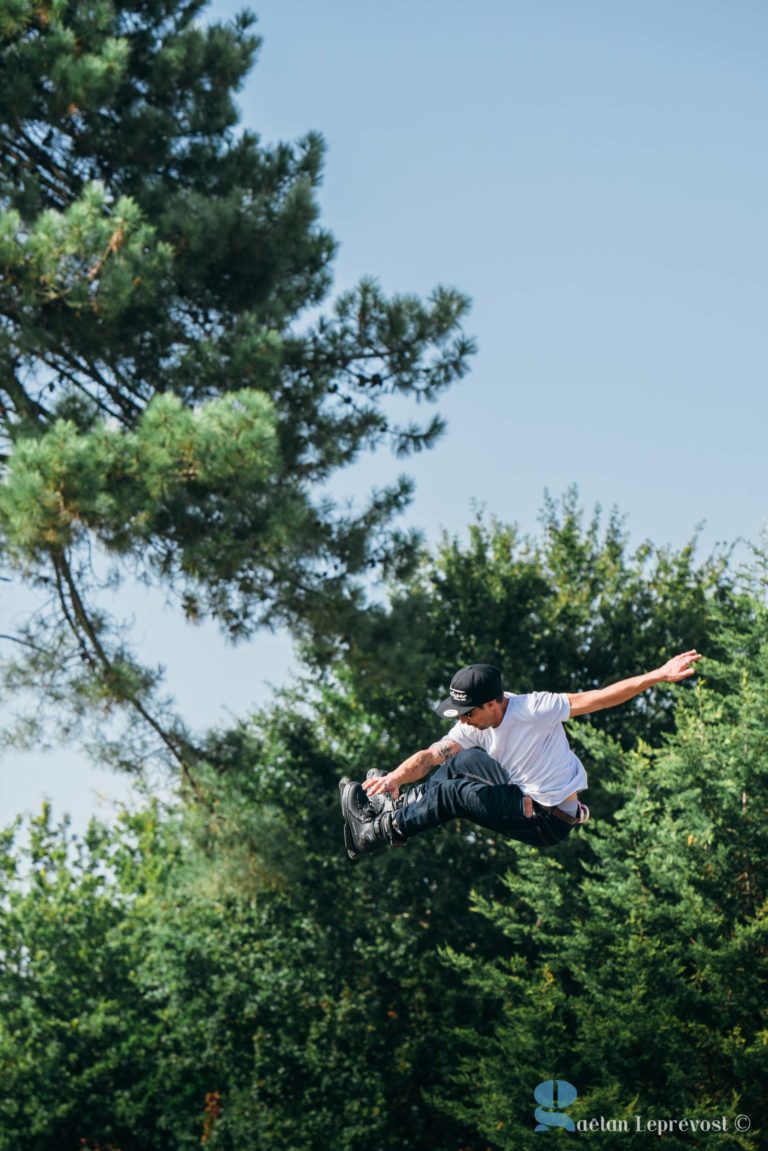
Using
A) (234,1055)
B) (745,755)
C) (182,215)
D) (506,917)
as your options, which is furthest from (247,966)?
(182,215)

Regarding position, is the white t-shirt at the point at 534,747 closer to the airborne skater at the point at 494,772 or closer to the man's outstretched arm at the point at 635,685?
the airborne skater at the point at 494,772

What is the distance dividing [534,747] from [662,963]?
9.33 metres

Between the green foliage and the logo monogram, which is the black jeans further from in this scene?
the logo monogram

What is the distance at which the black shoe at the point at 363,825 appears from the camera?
6.66m

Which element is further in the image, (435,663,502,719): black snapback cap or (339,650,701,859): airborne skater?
(339,650,701,859): airborne skater

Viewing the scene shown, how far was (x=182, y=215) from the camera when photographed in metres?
14.3

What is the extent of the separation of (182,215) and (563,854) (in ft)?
32.9

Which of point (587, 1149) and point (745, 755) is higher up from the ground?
point (745, 755)

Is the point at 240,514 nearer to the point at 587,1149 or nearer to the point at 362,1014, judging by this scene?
the point at 587,1149

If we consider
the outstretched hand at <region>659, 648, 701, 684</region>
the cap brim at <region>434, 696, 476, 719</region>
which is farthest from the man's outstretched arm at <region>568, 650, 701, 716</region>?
the cap brim at <region>434, 696, 476, 719</region>

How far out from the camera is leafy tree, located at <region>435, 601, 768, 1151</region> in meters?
13.9

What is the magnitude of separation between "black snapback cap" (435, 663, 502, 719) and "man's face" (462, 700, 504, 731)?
0.19 ft

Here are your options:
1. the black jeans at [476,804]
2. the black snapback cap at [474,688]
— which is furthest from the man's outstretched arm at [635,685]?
the black jeans at [476,804]

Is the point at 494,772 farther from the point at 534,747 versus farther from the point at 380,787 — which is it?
the point at 380,787
